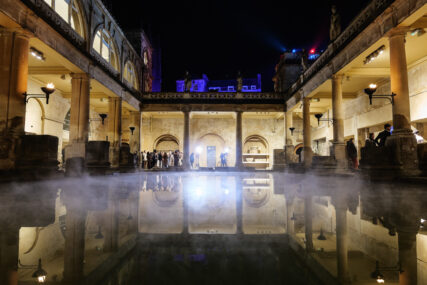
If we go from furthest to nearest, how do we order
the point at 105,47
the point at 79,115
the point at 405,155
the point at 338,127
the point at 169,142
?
the point at 169,142
the point at 105,47
the point at 79,115
the point at 338,127
the point at 405,155

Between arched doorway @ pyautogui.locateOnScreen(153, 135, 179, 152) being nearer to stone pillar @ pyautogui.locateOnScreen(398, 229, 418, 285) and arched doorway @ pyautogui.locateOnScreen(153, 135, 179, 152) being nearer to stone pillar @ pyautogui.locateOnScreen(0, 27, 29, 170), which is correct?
stone pillar @ pyautogui.locateOnScreen(0, 27, 29, 170)

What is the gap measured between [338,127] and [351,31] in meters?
4.66

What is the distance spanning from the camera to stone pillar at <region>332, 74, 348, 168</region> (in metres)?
12.9

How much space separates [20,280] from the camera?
110cm

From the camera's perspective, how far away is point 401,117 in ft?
27.6

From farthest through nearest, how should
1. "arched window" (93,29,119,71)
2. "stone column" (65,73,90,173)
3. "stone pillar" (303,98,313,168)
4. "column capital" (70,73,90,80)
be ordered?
"stone pillar" (303,98,313,168) → "arched window" (93,29,119,71) → "column capital" (70,73,90,80) → "stone column" (65,73,90,173)

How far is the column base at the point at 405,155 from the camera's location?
7496mm

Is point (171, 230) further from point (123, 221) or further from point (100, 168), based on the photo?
point (100, 168)

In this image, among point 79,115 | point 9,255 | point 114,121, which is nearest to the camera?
point 9,255

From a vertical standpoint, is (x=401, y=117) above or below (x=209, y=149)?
above

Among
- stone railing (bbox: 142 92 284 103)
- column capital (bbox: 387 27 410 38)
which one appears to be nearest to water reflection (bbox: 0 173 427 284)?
column capital (bbox: 387 27 410 38)

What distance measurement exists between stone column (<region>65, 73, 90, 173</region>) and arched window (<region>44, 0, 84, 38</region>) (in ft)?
9.12

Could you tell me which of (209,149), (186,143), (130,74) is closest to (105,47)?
(130,74)

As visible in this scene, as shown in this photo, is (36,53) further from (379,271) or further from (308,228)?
(379,271)
